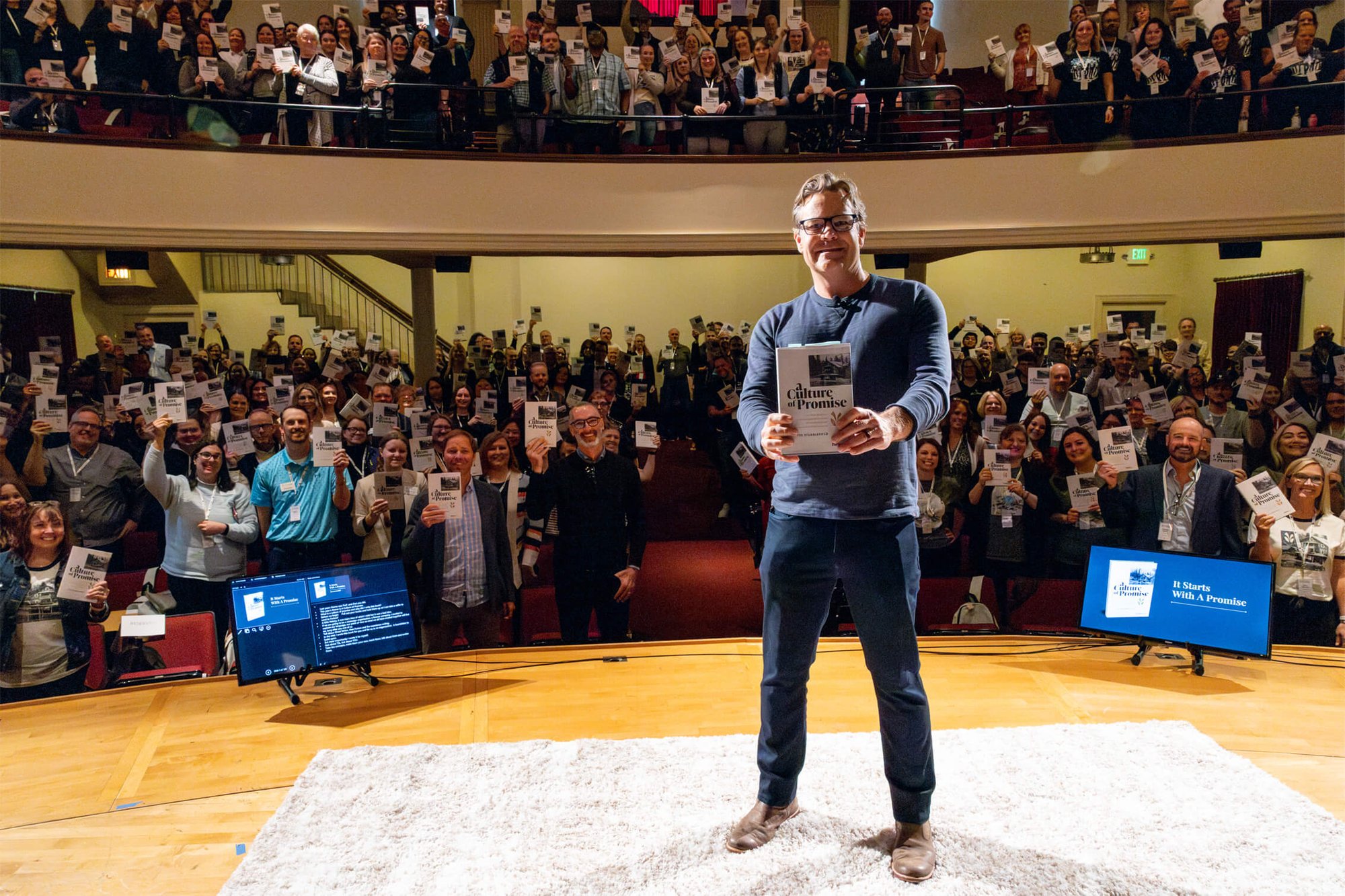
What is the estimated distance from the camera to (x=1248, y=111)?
22.4 feet

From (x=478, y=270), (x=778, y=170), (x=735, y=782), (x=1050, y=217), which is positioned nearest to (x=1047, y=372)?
(x=1050, y=217)

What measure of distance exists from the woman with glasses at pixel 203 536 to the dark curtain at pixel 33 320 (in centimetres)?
622

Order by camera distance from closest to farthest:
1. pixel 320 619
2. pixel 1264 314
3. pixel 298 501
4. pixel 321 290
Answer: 1. pixel 320 619
2. pixel 298 501
3. pixel 1264 314
4. pixel 321 290

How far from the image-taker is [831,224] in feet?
5.99

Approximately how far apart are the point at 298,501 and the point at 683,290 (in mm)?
9155

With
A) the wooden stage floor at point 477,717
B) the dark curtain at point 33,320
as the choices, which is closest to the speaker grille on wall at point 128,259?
the dark curtain at point 33,320

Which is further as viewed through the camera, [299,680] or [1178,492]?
[1178,492]

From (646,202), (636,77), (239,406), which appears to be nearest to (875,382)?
(239,406)

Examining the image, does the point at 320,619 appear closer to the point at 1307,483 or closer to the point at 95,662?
the point at 95,662

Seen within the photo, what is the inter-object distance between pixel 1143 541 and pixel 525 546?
2.63 m

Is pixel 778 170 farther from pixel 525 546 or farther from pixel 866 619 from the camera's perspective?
pixel 866 619

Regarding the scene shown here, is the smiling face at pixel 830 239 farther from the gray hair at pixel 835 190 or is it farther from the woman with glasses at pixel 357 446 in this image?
the woman with glasses at pixel 357 446

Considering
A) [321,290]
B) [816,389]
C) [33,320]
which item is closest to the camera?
[816,389]

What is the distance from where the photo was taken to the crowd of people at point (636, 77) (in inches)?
250
